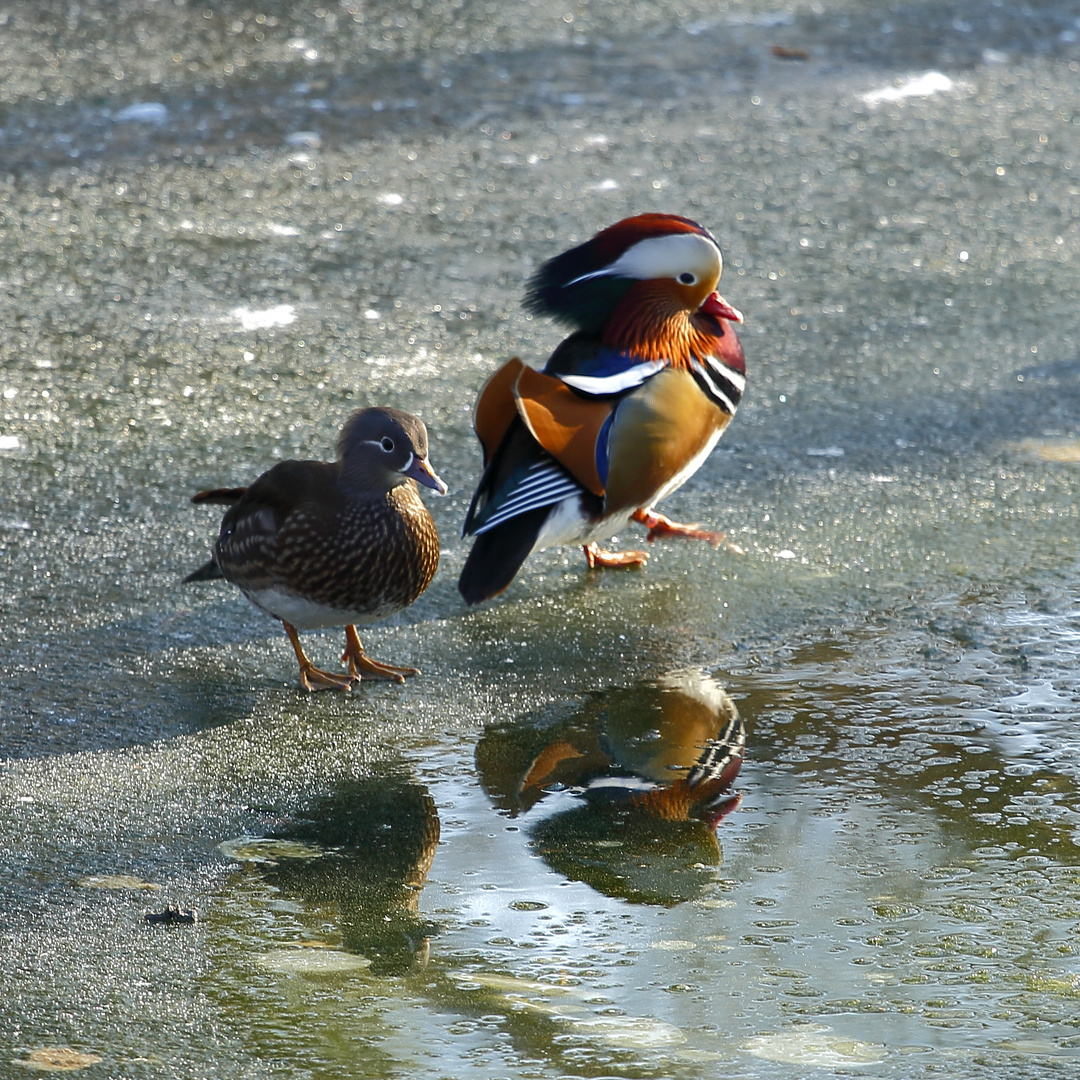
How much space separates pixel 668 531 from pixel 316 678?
121cm

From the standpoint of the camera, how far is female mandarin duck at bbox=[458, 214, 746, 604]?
377 centimetres

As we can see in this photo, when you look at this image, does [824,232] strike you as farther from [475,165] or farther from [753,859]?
[753,859]

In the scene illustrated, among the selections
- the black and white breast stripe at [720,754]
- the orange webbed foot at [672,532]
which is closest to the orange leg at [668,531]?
the orange webbed foot at [672,532]

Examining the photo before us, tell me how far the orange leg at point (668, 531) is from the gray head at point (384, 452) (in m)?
0.90

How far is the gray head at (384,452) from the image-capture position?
355cm

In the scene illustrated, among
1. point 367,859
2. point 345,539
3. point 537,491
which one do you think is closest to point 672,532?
point 537,491

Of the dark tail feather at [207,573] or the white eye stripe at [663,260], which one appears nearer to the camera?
the dark tail feather at [207,573]

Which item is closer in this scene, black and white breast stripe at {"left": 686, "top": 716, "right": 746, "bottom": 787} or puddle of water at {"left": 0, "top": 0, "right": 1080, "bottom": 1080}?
puddle of water at {"left": 0, "top": 0, "right": 1080, "bottom": 1080}

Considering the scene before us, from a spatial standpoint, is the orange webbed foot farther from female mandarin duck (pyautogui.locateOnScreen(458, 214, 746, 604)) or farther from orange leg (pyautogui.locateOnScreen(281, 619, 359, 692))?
orange leg (pyautogui.locateOnScreen(281, 619, 359, 692))

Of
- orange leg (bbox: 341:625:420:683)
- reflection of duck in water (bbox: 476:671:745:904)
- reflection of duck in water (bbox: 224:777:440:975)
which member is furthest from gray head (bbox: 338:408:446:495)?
reflection of duck in water (bbox: 224:777:440:975)

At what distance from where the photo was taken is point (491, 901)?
2646 millimetres

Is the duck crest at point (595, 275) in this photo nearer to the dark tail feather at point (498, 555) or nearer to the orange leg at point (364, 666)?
the dark tail feather at point (498, 555)

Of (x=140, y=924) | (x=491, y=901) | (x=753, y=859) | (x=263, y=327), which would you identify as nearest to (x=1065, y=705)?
(x=753, y=859)

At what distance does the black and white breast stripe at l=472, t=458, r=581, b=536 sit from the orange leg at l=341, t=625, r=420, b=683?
1.26 ft
